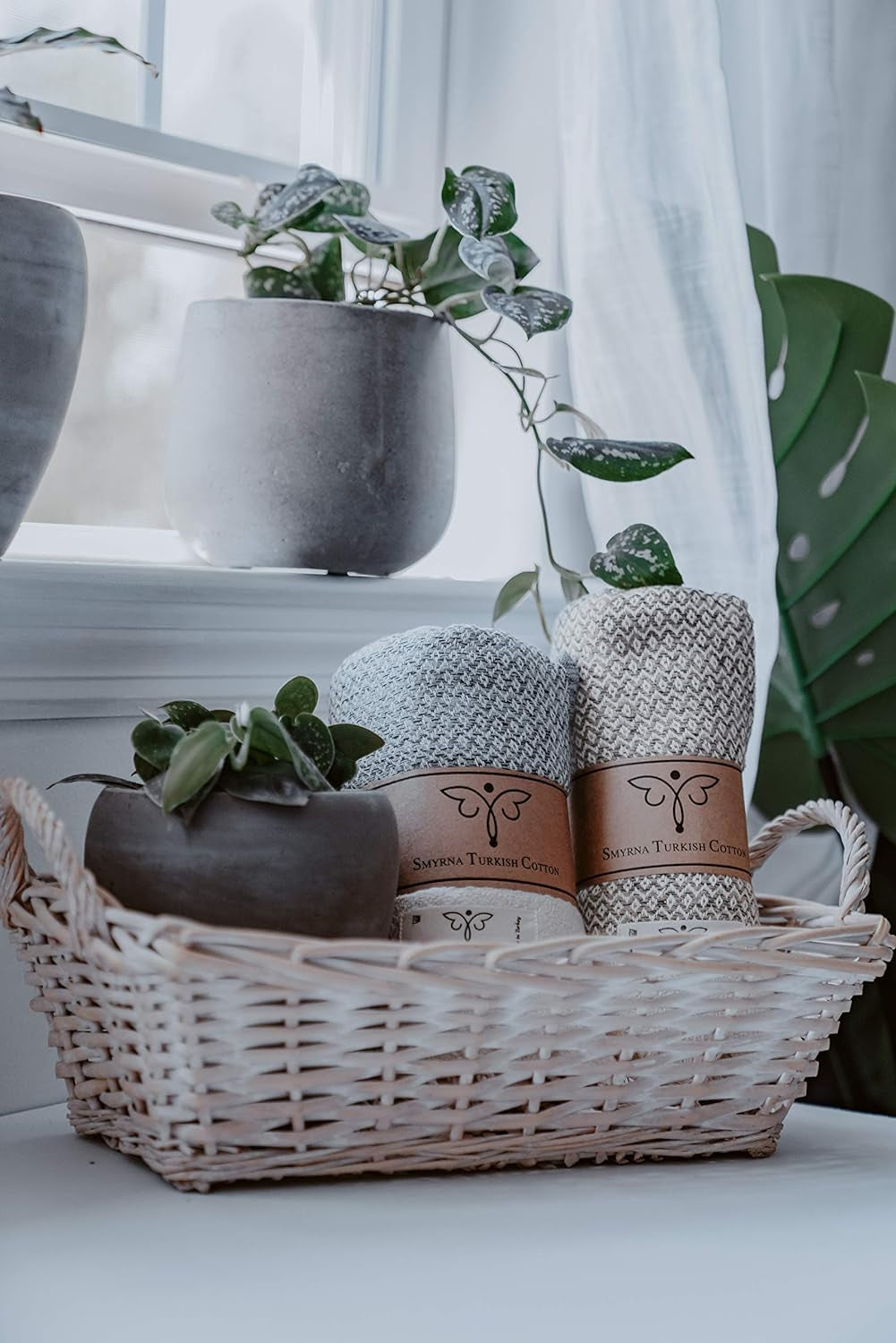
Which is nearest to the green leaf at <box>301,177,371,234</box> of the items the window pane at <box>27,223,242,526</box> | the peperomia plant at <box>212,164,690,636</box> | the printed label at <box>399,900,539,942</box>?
the peperomia plant at <box>212,164,690,636</box>

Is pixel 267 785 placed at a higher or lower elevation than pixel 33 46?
lower

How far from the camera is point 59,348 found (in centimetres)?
75

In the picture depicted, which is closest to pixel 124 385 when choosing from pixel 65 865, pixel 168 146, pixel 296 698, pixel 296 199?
pixel 168 146

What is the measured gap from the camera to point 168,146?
40.0 inches

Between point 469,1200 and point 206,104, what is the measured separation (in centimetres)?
84

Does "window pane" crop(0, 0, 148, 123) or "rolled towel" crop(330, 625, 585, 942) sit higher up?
"window pane" crop(0, 0, 148, 123)

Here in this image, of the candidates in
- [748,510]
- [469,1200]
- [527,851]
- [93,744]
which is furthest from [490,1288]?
[748,510]

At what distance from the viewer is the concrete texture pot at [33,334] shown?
0.72 metres

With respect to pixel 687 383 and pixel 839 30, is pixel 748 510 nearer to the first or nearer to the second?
pixel 687 383

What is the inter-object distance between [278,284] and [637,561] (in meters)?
0.33

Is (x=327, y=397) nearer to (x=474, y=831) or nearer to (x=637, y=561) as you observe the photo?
(x=637, y=561)

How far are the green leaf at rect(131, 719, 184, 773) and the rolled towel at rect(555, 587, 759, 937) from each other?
0.83ft

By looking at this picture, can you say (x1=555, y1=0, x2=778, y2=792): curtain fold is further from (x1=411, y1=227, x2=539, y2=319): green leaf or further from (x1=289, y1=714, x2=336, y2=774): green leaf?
(x1=289, y1=714, x2=336, y2=774): green leaf

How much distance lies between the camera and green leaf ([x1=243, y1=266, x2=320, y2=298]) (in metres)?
0.95
